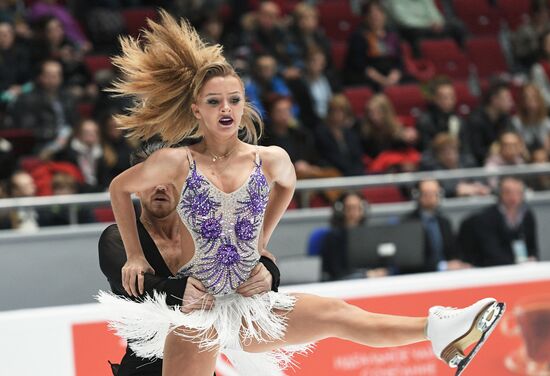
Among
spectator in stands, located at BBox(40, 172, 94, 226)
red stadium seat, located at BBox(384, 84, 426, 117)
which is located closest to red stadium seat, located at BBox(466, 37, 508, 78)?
red stadium seat, located at BBox(384, 84, 426, 117)

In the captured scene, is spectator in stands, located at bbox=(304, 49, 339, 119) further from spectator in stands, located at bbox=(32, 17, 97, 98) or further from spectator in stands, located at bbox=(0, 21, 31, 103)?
spectator in stands, located at bbox=(0, 21, 31, 103)

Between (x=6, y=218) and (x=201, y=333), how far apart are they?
A: 10.9ft

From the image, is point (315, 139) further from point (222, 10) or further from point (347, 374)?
point (347, 374)

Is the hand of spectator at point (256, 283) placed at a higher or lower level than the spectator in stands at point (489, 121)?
lower

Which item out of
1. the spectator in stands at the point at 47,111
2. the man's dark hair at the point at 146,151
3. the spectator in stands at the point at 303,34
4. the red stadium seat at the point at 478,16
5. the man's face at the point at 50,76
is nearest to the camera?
the man's dark hair at the point at 146,151

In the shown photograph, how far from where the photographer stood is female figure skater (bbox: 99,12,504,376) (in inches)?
146

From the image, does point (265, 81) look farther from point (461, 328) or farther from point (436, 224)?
point (461, 328)

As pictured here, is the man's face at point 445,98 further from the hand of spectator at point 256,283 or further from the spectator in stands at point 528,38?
the hand of spectator at point 256,283

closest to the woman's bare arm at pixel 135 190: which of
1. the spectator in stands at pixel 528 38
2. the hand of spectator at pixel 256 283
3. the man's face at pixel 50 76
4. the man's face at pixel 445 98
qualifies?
the hand of spectator at pixel 256 283

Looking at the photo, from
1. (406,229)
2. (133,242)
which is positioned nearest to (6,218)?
(406,229)

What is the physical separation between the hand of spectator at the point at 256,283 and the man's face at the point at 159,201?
1.28 ft

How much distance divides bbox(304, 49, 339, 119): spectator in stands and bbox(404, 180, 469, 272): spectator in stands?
2122 mm

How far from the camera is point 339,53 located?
1037cm

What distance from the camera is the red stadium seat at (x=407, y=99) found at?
32.3 feet
